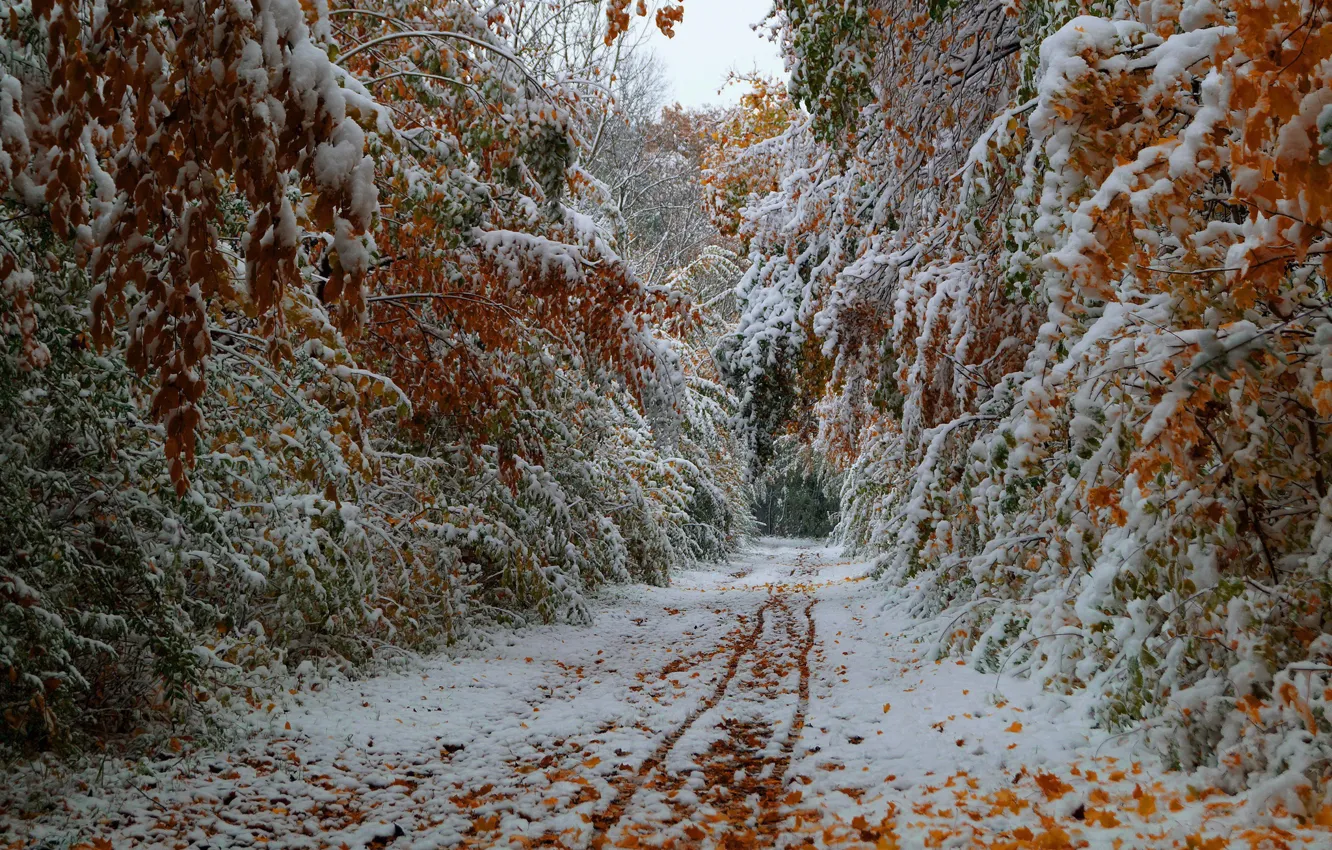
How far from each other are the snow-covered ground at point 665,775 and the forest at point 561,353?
10 cm

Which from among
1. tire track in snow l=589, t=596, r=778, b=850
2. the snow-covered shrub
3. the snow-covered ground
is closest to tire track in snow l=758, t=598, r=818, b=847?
the snow-covered ground

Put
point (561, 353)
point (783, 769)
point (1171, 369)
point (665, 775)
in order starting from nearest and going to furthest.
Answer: point (1171, 369), point (665, 775), point (783, 769), point (561, 353)

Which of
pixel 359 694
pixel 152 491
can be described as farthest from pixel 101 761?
pixel 359 694

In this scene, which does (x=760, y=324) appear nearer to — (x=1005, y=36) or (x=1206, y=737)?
(x=1005, y=36)

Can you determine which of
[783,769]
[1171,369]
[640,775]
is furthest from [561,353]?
[1171,369]

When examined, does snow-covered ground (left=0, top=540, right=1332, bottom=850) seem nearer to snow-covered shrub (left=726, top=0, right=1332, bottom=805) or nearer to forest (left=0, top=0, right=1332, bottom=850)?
forest (left=0, top=0, right=1332, bottom=850)

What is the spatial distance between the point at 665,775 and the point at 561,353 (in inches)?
181

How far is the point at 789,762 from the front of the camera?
196 inches

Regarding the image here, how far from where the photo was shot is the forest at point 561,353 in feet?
7.25

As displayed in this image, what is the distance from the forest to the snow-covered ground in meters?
0.10

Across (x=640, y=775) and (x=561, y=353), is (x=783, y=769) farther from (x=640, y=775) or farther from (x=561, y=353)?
(x=561, y=353)

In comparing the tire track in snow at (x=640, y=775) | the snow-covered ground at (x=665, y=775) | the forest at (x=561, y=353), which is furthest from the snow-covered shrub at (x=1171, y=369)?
the tire track in snow at (x=640, y=775)

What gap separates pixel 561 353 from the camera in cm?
841

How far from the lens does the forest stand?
2.21m
